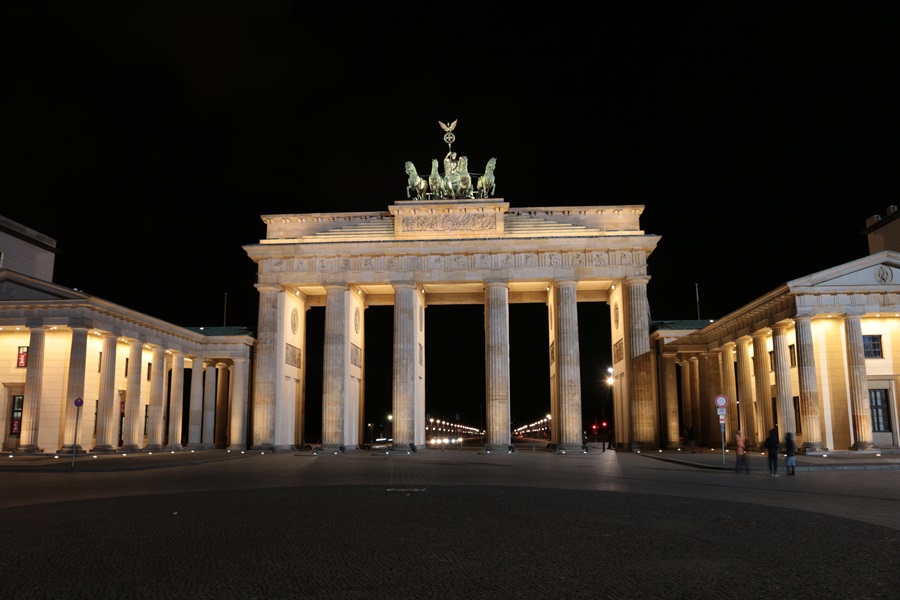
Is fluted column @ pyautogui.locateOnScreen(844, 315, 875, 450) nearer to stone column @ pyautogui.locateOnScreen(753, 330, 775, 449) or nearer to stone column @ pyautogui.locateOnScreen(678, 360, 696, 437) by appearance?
stone column @ pyautogui.locateOnScreen(753, 330, 775, 449)

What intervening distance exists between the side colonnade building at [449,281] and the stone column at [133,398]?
7940 millimetres

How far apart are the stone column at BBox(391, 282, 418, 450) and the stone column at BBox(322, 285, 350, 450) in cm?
384

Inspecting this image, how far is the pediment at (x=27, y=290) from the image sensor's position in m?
40.8

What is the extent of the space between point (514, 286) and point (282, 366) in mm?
18363

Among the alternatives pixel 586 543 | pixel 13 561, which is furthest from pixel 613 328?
pixel 13 561

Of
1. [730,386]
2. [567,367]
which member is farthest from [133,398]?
[730,386]

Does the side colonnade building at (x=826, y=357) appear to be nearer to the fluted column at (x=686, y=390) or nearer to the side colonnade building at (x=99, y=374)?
the fluted column at (x=686, y=390)

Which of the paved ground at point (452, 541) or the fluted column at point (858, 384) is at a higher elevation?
the fluted column at point (858, 384)

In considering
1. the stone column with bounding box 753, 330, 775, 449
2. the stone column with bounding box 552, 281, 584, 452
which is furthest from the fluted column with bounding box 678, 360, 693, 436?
the stone column with bounding box 753, 330, 775, 449

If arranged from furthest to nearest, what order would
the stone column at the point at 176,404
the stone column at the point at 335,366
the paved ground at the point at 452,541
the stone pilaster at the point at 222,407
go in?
the stone pilaster at the point at 222,407 < the stone column at the point at 176,404 < the stone column at the point at 335,366 < the paved ground at the point at 452,541

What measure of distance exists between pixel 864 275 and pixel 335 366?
3372 cm

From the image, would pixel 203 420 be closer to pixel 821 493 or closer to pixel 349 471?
pixel 349 471

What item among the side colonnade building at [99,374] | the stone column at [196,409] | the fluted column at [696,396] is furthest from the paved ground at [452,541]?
the stone column at [196,409]

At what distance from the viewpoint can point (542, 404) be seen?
16062cm
